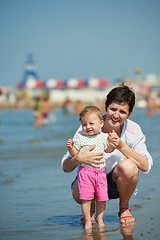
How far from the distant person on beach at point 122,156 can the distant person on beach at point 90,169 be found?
6cm

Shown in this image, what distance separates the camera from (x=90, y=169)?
340 cm

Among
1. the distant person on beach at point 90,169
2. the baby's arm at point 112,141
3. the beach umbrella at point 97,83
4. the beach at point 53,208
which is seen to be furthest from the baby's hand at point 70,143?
the beach umbrella at point 97,83

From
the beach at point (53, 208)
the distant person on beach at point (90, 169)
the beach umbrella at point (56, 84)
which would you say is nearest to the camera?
the beach at point (53, 208)

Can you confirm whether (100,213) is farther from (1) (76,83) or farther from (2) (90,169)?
(1) (76,83)

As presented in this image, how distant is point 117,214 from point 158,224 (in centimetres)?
63

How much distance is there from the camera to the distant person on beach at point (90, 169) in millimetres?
3389

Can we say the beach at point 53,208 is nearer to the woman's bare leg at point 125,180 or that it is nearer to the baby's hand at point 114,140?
the woman's bare leg at point 125,180

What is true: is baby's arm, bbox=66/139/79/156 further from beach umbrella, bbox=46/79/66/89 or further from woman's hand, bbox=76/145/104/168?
beach umbrella, bbox=46/79/66/89

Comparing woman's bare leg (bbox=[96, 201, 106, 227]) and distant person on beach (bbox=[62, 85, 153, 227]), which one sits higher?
distant person on beach (bbox=[62, 85, 153, 227])

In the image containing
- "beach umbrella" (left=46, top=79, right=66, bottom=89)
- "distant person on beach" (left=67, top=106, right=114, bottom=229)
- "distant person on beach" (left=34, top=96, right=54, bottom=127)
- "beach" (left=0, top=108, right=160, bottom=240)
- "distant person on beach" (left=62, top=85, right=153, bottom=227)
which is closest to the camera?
"beach" (left=0, top=108, right=160, bottom=240)

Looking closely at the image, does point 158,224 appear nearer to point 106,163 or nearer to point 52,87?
point 106,163

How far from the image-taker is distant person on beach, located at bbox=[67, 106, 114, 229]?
3389 millimetres

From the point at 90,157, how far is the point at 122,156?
0.50m

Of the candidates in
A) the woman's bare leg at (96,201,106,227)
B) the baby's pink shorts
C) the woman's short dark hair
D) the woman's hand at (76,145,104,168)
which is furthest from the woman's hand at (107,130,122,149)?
the woman's bare leg at (96,201,106,227)
